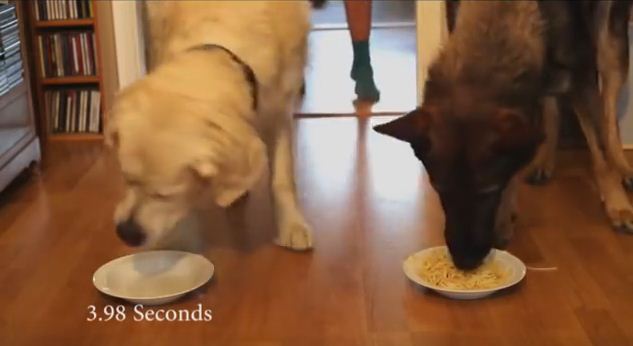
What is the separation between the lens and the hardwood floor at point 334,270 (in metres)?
2.02

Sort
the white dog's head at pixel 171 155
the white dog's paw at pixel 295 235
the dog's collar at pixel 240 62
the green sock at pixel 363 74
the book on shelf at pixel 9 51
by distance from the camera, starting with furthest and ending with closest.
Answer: the green sock at pixel 363 74, the book on shelf at pixel 9 51, the white dog's paw at pixel 295 235, the dog's collar at pixel 240 62, the white dog's head at pixel 171 155

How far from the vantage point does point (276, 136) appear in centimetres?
249

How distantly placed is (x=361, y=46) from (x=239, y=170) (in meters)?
2.27

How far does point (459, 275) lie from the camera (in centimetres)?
218

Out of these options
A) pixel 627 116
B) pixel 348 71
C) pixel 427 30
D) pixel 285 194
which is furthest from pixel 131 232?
pixel 348 71

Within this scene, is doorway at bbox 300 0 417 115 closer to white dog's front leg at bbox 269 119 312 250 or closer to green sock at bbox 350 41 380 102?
green sock at bbox 350 41 380 102

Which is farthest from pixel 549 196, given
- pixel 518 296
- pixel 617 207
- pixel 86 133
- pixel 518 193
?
pixel 86 133

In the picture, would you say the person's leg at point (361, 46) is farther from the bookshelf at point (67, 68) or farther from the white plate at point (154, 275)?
the white plate at point (154, 275)

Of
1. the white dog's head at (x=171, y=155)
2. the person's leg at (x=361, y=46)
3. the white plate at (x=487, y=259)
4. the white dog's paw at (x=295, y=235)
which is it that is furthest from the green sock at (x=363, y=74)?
the white dog's head at (x=171, y=155)

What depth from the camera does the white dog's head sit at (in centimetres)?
192

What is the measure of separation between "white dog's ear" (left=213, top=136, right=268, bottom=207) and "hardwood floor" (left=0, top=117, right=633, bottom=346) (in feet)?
0.93

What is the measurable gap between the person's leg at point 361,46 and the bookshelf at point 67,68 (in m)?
1.16

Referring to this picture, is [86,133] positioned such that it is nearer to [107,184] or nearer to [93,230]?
[107,184]

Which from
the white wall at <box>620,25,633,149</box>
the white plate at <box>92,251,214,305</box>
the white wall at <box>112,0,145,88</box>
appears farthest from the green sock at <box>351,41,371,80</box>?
the white plate at <box>92,251,214,305</box>
